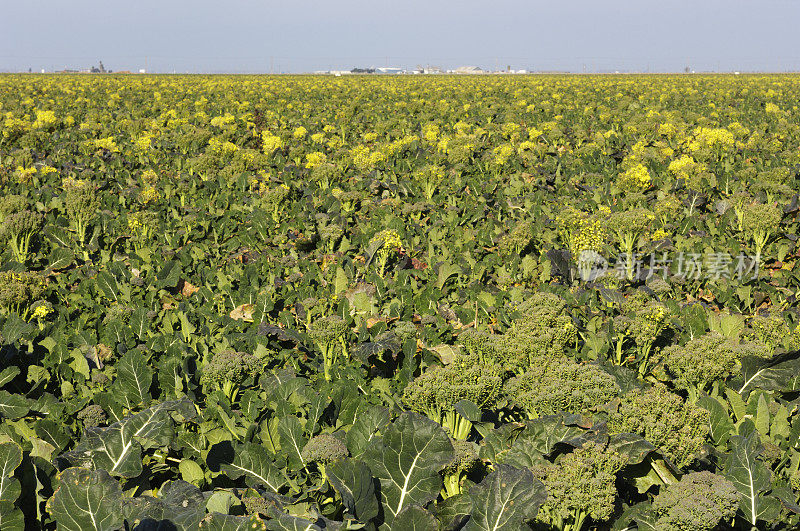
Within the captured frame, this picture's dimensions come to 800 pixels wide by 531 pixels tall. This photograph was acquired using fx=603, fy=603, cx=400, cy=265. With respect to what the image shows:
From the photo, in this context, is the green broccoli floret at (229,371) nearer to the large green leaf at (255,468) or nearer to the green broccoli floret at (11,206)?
the large green leaf at (255,468)

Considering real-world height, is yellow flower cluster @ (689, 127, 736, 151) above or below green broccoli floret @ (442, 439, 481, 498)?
above

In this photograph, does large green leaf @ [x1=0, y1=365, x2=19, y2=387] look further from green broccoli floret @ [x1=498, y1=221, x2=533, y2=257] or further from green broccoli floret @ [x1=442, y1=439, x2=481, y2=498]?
green broccoli floret @ [x1=498, y1=221, x2=533, y2=257]

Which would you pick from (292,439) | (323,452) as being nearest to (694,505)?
(323,452)

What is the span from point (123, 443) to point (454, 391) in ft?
7.10

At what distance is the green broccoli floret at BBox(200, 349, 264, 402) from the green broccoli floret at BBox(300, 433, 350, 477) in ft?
4.53

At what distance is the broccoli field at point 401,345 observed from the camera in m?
3.33

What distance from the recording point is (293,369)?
18.1ft

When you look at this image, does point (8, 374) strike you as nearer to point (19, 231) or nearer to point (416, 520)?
point (416, 520)

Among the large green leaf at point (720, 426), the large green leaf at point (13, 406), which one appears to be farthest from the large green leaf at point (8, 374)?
the large green leaf at point (720, 426)

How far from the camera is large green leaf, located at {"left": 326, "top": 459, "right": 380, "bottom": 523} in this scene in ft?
9.86

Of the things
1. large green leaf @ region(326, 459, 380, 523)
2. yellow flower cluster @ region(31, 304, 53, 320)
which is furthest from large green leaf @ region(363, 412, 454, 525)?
yellow flower cluster @ region(31, 304, 53, 320)

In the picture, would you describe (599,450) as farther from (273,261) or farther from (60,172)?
(60,172)

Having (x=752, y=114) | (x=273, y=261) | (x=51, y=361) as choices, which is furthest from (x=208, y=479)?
(x=752, y=114)

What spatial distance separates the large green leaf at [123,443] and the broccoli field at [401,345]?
1 cm
